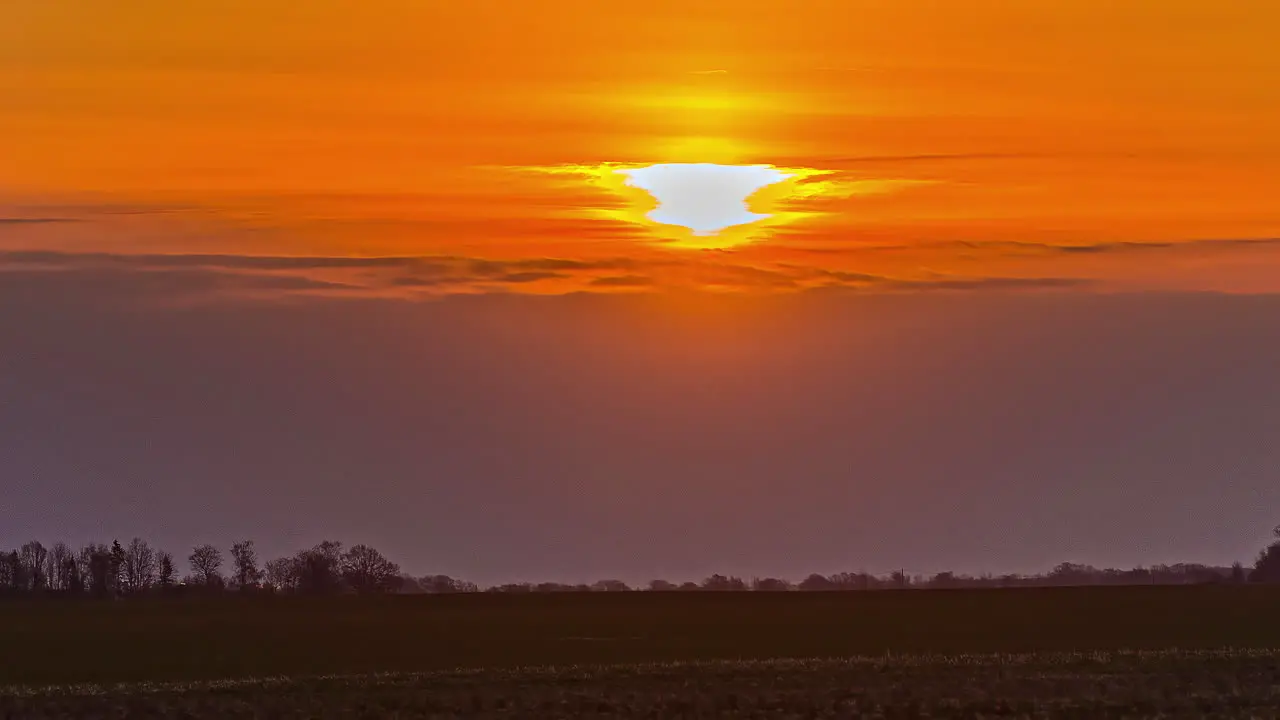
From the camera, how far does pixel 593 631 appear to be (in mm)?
92312

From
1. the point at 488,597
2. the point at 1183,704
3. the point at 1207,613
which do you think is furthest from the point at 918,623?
the point at 488,597

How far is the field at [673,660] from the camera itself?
4994 centimetres

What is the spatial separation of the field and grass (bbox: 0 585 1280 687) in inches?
8.6

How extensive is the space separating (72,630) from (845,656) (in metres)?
49.6

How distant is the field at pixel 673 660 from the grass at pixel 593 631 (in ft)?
0.72

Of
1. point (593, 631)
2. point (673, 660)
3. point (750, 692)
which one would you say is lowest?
point (750, 692)

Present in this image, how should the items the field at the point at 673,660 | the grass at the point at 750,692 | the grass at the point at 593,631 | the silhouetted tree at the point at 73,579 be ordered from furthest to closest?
the silhouetted tree at the point at 73,579 < the grass at the point at 593,631 < the field at the point at 673,660 < the grass at the point at 750,692

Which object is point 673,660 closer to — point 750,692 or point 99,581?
point 750,692

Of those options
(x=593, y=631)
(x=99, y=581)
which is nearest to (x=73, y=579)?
(x=99, y=581)

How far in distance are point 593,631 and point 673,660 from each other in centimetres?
2450

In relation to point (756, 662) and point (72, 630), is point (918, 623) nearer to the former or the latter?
point (756, 662)

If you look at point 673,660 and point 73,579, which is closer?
point 673,660

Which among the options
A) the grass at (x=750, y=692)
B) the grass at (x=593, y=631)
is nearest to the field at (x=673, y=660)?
the grass at (x=750, y=692)

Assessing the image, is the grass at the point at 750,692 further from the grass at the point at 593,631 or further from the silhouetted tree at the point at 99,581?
the silhouetted tree at the point at 99,581
